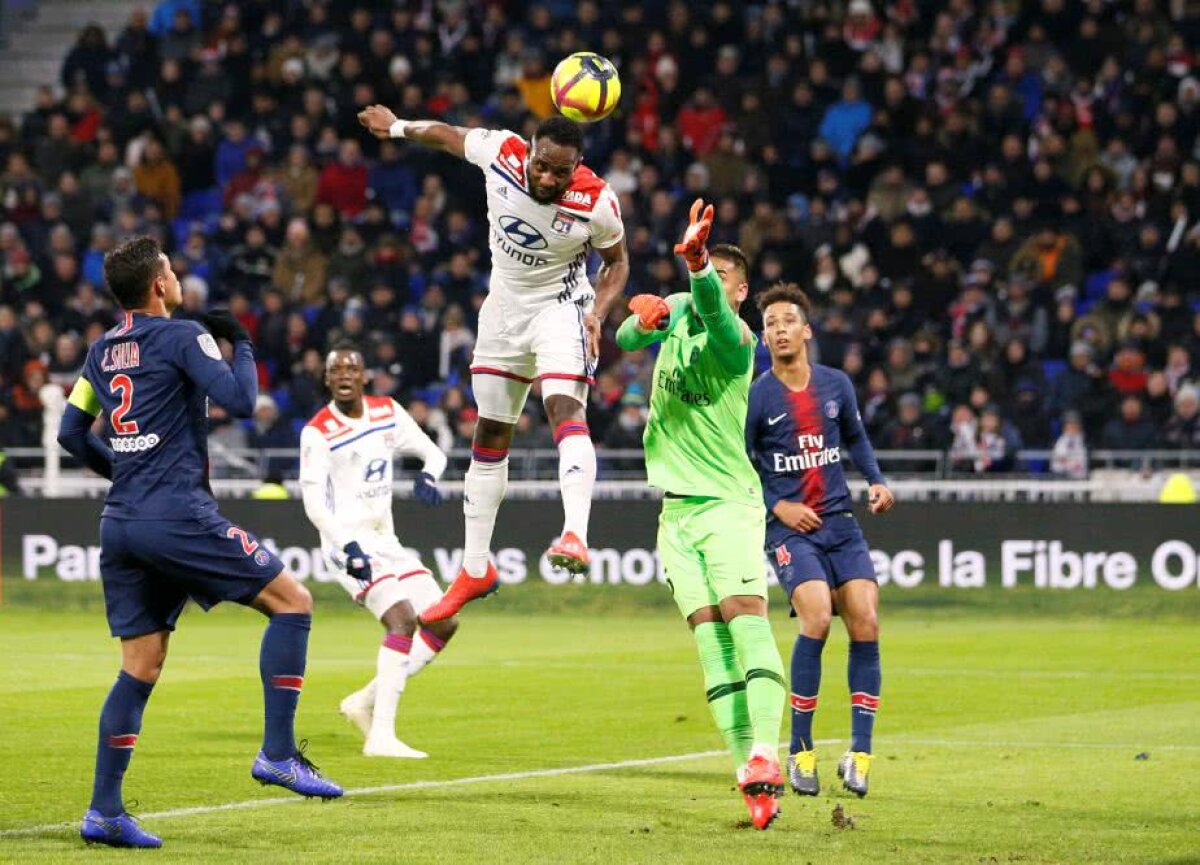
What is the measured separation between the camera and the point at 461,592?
10477 mm

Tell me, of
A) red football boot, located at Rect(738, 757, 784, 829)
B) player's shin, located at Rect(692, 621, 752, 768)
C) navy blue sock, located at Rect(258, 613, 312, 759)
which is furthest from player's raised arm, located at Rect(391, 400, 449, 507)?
red football boot, located at Rect(738, 757, 784, 829)

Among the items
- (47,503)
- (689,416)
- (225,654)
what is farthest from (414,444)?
(47,503)

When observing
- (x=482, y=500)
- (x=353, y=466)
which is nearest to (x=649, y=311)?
(x=482, y=500)

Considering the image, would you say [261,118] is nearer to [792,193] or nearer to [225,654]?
[792,193]

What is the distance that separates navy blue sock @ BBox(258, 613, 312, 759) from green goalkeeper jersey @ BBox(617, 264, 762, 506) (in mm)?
1709

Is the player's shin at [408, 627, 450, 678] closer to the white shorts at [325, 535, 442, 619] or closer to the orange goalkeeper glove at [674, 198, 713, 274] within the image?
the white shorts at [325, 535, 442, 619]

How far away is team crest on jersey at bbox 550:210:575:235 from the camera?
32.1 feet

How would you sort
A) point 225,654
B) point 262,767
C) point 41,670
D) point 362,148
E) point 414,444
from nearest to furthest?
point 262,767 < point 414,444 < point 41,670 < point 225,654 < point 362,148

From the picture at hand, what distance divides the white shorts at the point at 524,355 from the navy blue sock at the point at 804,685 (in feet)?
5.55

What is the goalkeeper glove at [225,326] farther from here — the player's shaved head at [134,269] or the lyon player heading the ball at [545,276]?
the lyon player heading the ball at [545,276]

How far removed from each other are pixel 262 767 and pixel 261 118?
827 inches

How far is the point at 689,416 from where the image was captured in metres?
9.25

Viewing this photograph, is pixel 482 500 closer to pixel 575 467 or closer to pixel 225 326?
pixel 575 467

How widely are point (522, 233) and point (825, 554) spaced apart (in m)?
2.25
